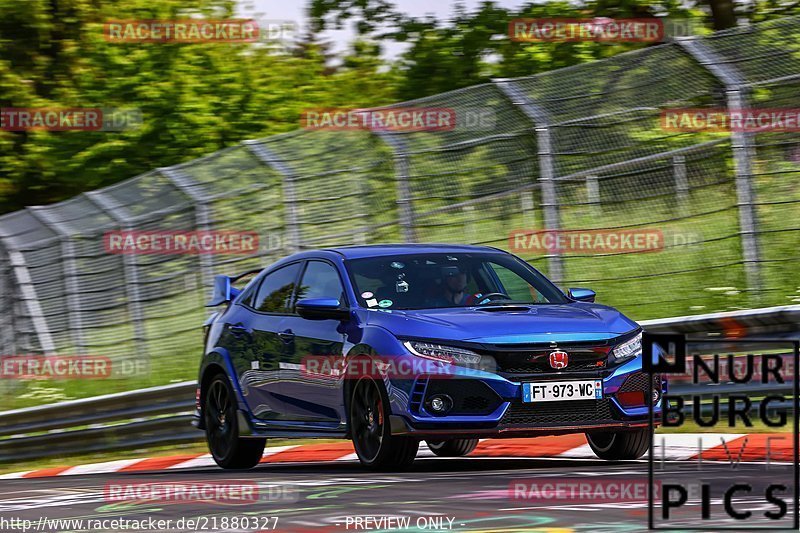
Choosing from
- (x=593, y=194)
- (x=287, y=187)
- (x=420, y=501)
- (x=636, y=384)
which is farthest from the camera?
(x=287, y=187)

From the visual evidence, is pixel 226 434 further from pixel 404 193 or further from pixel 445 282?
pixel 404 193

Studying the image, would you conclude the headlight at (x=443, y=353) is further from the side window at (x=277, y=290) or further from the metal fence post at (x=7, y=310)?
the metal fence post at (x=7, y=310)

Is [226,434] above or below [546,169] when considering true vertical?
below

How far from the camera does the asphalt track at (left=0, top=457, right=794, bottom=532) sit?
6.72 meters

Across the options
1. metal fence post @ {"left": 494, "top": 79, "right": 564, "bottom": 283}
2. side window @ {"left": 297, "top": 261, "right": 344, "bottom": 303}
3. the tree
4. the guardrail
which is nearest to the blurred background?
metal fence post @ {"left": 494, "top": 79, "right": 564, "bottom": 283}

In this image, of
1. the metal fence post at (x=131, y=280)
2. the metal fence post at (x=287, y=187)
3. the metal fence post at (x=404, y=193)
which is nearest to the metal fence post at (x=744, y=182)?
the metal fence post at (x=404, y=193)

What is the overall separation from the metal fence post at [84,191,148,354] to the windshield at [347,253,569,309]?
307 inches

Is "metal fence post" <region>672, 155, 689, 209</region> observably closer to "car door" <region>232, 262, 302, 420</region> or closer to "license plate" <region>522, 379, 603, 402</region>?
Result: "car door" <region>232, 262, 302, 420</region>

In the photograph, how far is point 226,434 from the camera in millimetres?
11586

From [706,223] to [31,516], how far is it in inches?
267

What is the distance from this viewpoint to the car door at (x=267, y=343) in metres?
10.8

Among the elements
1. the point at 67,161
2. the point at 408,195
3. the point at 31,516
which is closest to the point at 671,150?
the point at 408,195

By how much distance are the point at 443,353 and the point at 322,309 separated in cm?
106

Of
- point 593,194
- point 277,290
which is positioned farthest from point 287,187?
point 277,290
